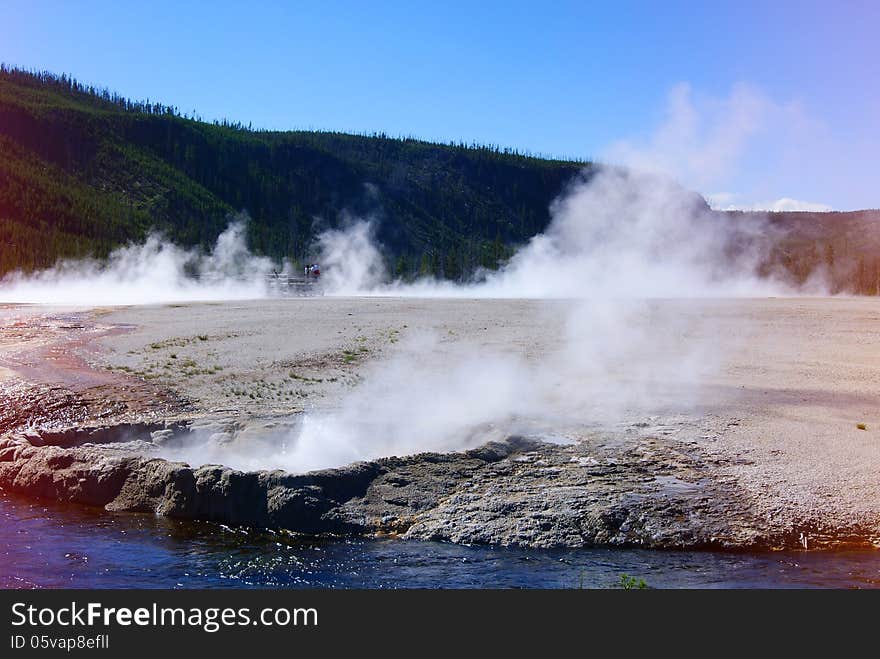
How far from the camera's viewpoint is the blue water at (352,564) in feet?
23.8

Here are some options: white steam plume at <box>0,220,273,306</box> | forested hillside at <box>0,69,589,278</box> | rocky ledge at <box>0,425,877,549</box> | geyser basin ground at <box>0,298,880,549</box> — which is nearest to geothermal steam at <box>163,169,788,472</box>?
geyser basin ground at <box>0,298,880,549</box>

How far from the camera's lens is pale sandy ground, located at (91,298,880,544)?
9859mm

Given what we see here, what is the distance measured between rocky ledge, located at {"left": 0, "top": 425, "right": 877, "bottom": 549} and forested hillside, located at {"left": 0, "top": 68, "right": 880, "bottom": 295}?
4285cm

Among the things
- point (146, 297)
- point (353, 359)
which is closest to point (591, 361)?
point (353, 359)

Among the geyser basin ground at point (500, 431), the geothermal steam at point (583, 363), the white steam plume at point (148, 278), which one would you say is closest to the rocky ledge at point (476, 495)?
the geyser basin ground at point (500, 431)

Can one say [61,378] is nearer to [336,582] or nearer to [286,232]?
[336,582]

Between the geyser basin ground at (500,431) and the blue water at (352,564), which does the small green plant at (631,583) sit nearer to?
the blue water at (352,564)

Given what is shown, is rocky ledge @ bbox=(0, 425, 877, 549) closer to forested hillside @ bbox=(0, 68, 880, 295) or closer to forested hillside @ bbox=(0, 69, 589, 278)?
forested hillside @ bbox=(0, 68, 880, 295)

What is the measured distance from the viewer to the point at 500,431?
36.4ft

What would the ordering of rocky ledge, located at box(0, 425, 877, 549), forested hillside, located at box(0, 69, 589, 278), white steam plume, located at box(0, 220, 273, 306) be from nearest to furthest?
rocky ledge, located at box(0, 425, 877, 549)
white steam plume, located at box(0, 220, 273, 306)
forested hillside, located at box(0, 69, 589, 278)

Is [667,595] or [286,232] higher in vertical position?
[286,232]

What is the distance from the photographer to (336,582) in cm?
731

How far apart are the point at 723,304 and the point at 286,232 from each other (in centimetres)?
7030

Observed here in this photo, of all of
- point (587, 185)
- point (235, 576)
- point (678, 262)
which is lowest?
point (235, 576)
